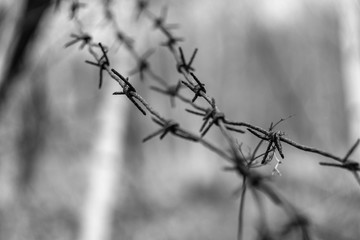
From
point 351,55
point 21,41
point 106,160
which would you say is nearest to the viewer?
point 21,41

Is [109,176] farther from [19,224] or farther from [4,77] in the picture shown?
[19,224]

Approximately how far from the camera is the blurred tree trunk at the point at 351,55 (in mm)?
3752

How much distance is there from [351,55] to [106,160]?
2932 millimetres

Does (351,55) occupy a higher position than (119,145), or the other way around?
(351,55)

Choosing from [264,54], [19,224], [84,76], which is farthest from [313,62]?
[19,224]

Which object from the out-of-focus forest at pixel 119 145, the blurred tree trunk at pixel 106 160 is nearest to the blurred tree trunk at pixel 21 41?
the out-of-focus forest at pixel 119 145

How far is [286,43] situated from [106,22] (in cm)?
1725

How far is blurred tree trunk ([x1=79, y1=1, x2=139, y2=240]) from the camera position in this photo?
2699mm

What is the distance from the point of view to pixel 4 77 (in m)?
2.02

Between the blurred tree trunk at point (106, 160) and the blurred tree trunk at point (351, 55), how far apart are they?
2305 mm

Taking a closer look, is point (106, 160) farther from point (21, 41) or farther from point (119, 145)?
point (21, 41)

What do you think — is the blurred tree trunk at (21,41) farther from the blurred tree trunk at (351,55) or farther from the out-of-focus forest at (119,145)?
the blurred tree trunk at (351,55)

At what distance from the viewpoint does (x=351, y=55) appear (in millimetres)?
4090

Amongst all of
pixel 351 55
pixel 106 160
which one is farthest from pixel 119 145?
pixel 351 55
